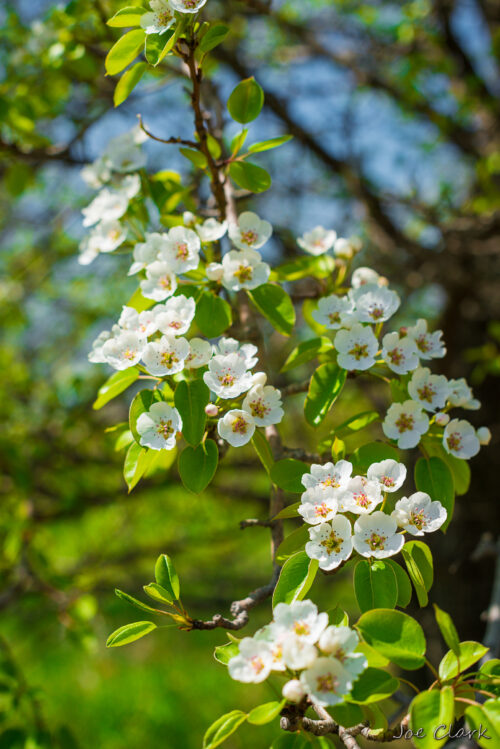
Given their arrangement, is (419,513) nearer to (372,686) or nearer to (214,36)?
(372,686)

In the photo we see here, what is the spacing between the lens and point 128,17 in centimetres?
112

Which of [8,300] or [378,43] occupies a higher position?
[378,43]

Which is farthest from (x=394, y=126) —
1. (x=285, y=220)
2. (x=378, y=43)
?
(x=285, y=220)

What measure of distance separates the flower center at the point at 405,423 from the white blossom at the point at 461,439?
2.8 inches

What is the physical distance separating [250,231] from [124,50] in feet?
1.42

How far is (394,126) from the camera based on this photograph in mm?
4602

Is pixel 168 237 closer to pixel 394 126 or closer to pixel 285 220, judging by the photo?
pixel 285 220

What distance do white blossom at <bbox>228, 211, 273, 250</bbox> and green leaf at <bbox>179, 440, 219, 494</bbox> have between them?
459 mm

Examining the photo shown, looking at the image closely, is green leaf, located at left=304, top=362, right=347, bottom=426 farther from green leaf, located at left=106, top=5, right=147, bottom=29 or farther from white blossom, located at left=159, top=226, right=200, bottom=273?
green leaf, located at left=106, top=5, right=147, bottom=29

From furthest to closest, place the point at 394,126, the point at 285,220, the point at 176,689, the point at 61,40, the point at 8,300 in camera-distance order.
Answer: the point at 176,689, the point at 394,126, the point at 285,220, the point at 8,300, the point at 61,40

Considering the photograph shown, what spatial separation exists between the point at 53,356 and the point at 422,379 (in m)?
4.08

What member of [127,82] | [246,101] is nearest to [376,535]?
[246,101]

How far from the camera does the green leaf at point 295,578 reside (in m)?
0.94

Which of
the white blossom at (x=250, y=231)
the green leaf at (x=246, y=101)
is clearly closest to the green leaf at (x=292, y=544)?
the white blossom at (x=250, y=231)
